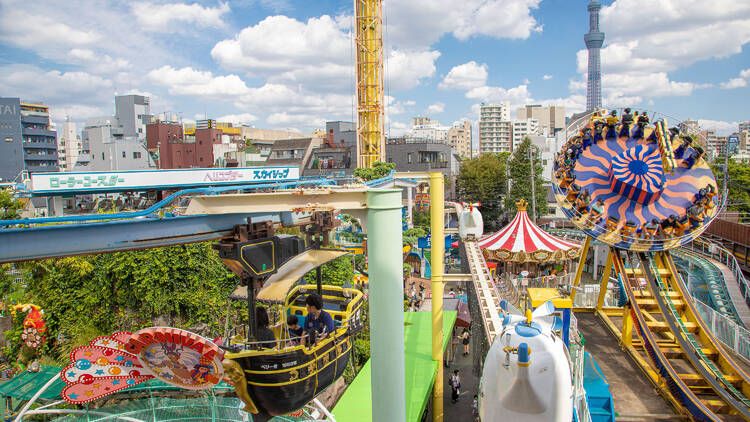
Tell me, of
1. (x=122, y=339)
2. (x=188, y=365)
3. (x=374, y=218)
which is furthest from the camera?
(x=122, y=339)

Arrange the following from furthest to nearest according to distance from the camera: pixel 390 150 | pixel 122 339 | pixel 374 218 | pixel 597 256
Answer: pixel 390 150, pixel 597 256, pixel 122 339, pixel 374 218

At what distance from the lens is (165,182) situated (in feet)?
91.6

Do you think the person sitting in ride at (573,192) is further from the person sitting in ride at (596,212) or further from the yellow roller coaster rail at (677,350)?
the yellow roller coaster rail at (677,350)

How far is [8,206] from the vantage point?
81.4ft

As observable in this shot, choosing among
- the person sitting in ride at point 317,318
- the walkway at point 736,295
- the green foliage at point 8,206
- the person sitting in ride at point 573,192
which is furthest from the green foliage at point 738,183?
the green foliage at point 8,206

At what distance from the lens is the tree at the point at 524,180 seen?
4972 centimetres

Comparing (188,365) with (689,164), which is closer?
(188,365)

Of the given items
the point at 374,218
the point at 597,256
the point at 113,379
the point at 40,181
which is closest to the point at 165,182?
the point at 40,181

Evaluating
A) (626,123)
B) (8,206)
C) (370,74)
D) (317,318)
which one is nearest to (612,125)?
(626,123)

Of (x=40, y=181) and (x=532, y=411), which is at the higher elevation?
(x=40, y=181)

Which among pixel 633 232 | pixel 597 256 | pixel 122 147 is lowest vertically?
pixel 597 256

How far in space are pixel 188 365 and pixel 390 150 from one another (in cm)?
5235

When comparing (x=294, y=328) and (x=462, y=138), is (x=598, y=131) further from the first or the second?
(x=462, y=138)

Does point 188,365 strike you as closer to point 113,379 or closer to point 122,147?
point 113,379
